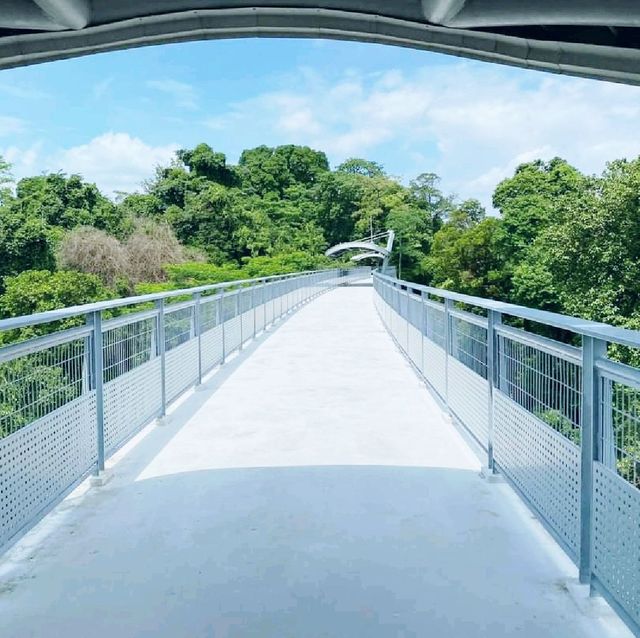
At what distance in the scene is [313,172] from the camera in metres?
96.1

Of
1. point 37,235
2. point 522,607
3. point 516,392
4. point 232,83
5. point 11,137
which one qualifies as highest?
point 232,83

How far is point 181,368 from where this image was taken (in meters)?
6.52

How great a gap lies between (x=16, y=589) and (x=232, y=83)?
9959 centimetres

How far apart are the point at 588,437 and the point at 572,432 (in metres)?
0.27

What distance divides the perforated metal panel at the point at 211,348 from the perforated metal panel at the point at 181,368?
54 cm

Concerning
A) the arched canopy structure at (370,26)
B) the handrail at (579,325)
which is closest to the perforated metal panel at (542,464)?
the handrail at (579,325)

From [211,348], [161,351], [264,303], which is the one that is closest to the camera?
[161,351]

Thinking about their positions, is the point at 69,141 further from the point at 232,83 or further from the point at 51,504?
the point at 51,504

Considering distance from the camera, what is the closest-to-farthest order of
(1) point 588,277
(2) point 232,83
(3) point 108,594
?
(3) point 108,594, (1) point 588,277, (2) point 232,83

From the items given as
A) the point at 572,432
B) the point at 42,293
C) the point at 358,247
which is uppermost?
the point at 358,247

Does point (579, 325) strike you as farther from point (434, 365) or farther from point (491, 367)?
point (434, 365)

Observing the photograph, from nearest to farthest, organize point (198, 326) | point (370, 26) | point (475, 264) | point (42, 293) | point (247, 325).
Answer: point (370, 26), point (198, 326), point (247, 325), point (42, 293), point (475, 264)

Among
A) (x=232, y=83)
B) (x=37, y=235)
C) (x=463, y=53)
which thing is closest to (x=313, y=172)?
(x=232, y=83)

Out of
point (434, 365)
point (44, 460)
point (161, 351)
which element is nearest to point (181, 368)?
point (161, 351)
